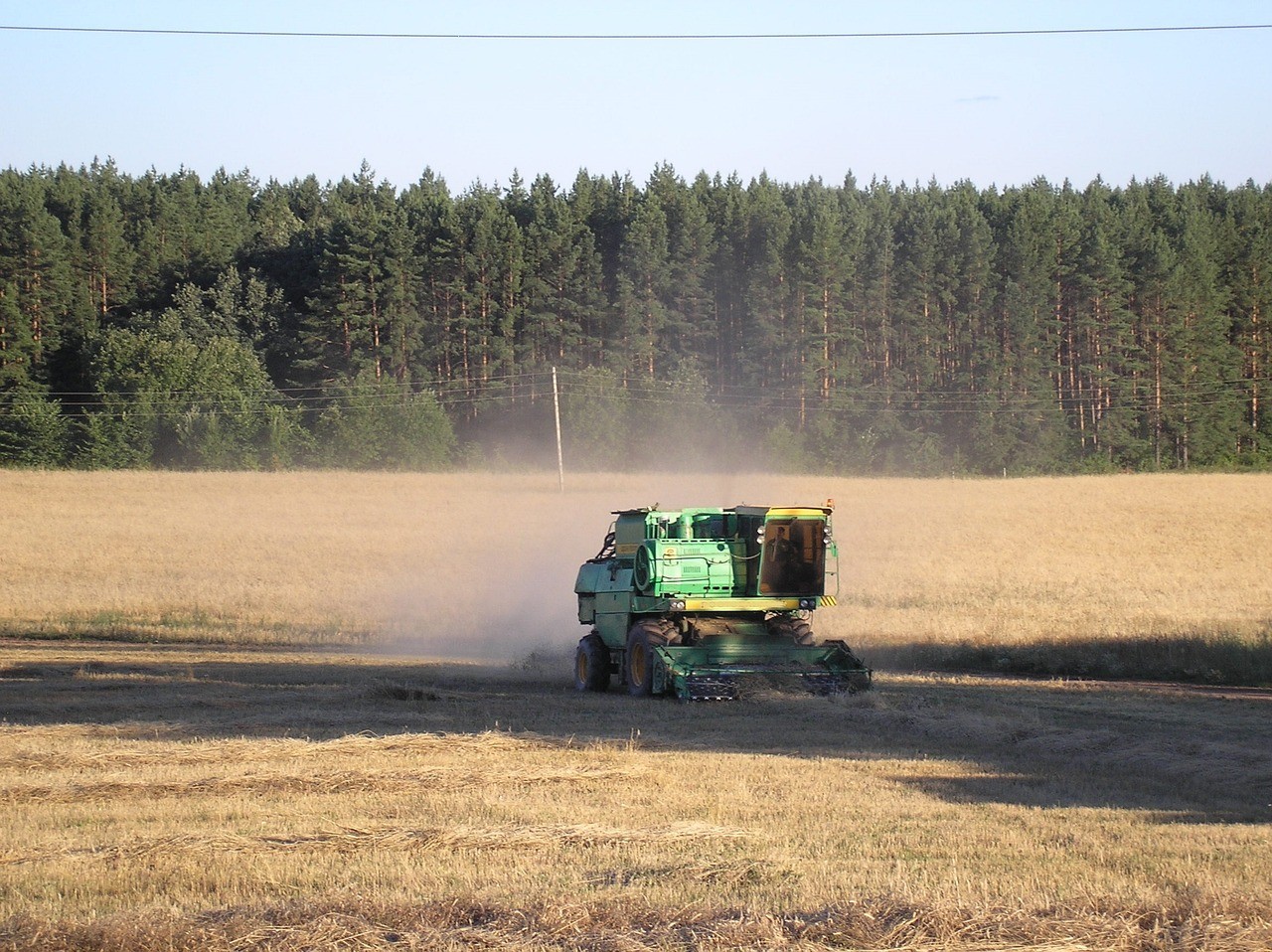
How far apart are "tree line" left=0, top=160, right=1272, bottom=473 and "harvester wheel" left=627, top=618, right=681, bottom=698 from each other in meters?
46.6

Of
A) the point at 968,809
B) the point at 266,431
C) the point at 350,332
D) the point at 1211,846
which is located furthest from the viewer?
the point at 350,332

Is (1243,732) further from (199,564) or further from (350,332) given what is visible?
(350,332)

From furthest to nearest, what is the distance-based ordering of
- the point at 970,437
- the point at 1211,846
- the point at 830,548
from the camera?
the point at 970,437, the point at 830,548, the point at 1211,846

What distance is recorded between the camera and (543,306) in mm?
78875

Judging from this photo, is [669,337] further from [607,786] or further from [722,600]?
[607,786]

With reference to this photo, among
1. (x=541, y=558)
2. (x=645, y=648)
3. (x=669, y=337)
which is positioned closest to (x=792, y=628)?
(x=645, y=648)

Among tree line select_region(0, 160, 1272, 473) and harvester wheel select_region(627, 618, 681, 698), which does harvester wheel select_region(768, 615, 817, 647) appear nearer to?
harvester wheel select_region(627, 618, 681, 698)

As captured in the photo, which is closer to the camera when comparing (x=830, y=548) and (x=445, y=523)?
(x=830, y=548)

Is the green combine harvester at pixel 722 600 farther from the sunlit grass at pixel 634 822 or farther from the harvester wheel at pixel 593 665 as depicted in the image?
the sunlit grass at pixel 634 822

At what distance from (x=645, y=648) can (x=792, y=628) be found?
7.16 feet

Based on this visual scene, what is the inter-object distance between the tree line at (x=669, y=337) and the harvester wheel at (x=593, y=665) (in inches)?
1767

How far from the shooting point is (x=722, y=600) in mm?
18781

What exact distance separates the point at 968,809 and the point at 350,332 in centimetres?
7114

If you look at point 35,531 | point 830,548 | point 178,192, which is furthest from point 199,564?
Answer: point 178,192
